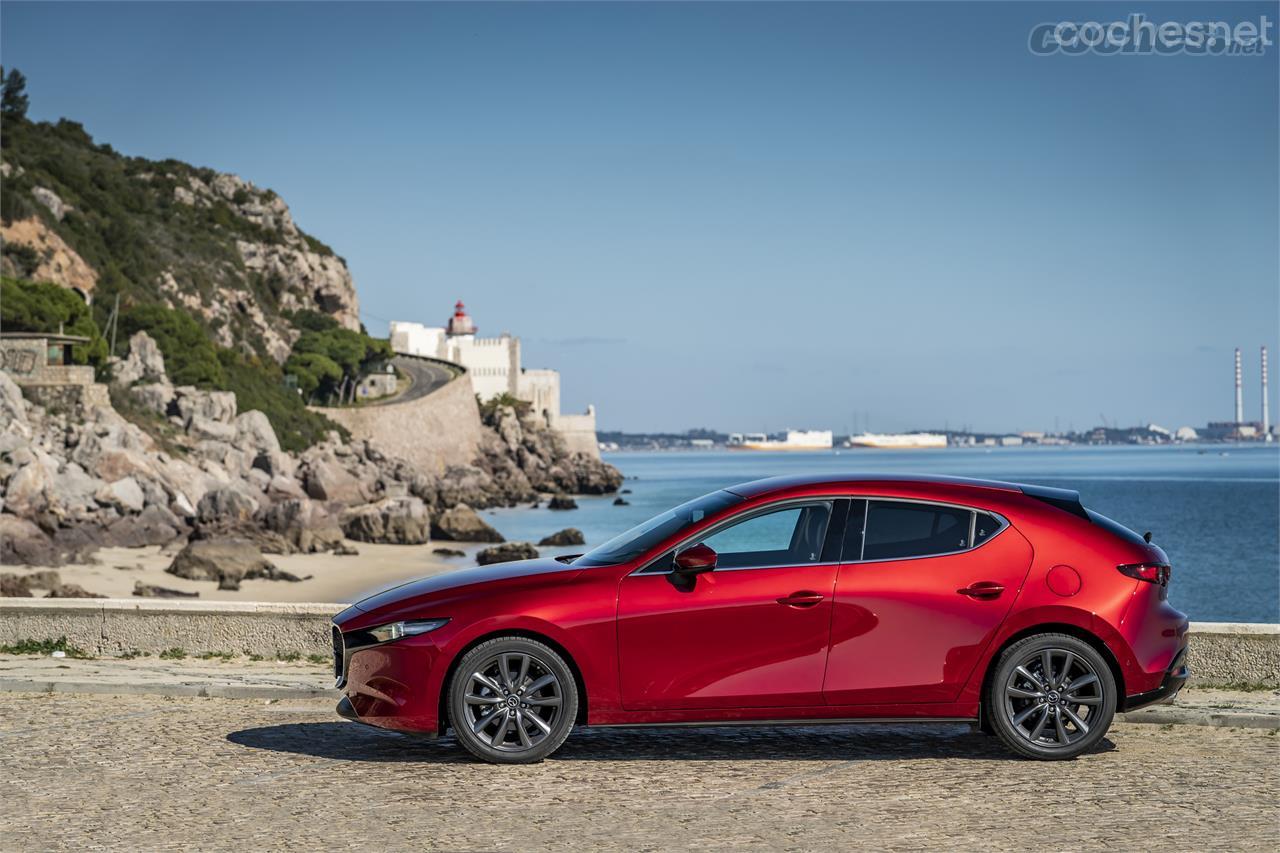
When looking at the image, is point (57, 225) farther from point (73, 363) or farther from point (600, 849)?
point (600, 849)

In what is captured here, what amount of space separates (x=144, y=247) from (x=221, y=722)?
93.9 metres

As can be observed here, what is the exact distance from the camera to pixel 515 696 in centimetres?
741

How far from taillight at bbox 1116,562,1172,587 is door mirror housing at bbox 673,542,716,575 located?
88.2 inches

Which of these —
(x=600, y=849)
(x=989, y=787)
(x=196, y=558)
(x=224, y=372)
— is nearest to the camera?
(x=600, y=849)

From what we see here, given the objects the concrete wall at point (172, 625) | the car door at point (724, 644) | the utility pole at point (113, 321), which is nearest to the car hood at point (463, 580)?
the car door at point (724, 644)

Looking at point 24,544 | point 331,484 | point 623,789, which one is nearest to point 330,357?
point 331,484

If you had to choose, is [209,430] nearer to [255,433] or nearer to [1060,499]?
[255,433]

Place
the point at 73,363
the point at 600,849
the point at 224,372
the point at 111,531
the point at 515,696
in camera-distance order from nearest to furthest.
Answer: the point at 600,849, the point at 515,696, the point at 111,531, the point at 73,363, the point at 224,372

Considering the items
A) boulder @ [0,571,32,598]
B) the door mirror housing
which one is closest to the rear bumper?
the door mirror housing

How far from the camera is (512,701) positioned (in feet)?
24.3

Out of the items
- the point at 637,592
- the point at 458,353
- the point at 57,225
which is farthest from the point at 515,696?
the point at 458,353

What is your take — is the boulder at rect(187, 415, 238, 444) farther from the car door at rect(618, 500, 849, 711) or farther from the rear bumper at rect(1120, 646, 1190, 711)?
the rear bumper at rect(1120, 646, 1190, 711)

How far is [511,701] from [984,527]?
2744mm

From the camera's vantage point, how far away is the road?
360 ft
